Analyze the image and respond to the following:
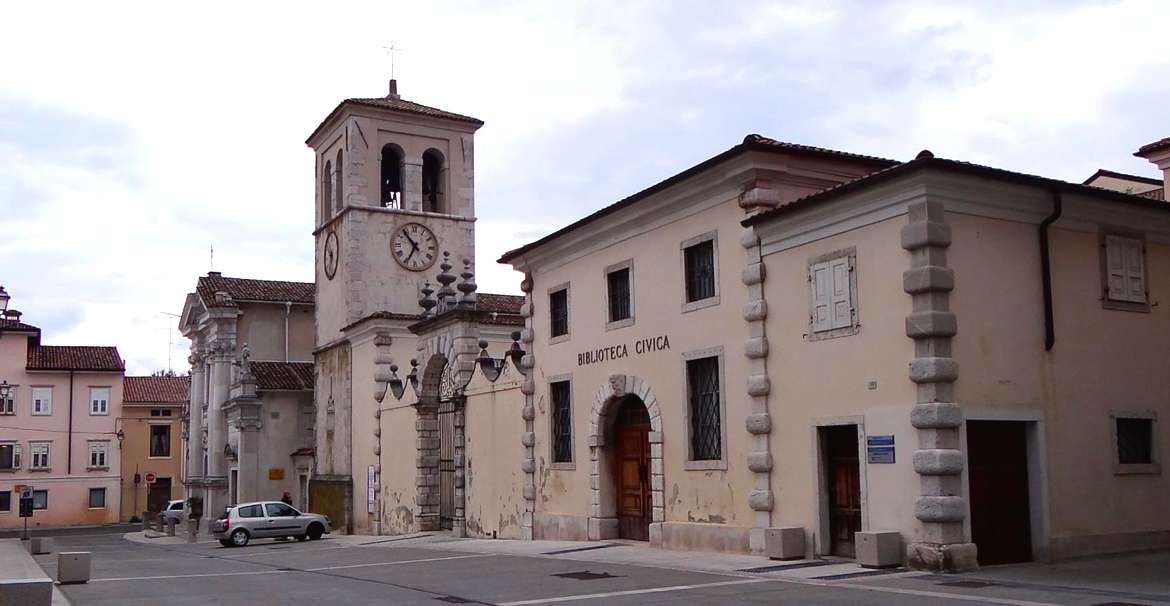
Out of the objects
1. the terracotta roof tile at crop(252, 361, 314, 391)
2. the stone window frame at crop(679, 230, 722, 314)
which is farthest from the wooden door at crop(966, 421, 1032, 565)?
the terracotta roof tile at crop(252, 361, 314, 391)

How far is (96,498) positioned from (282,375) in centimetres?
2473

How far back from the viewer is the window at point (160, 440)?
68.8m

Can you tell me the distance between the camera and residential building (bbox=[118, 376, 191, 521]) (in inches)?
2630

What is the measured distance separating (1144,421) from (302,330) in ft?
125

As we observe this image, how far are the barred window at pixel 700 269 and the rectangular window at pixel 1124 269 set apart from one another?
235 inches

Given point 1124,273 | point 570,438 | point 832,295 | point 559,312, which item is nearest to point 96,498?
point 559,312

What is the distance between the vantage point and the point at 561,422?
24.0 meters

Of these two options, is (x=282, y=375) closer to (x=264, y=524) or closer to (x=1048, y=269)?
(x=264, y=524)

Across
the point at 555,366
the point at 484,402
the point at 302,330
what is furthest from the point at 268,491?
the point at 555,366

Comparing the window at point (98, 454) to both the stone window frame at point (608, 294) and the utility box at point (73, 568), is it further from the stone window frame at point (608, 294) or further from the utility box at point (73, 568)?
the stone window frame at point (608, 294)

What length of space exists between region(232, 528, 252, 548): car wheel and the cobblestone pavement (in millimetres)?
10139

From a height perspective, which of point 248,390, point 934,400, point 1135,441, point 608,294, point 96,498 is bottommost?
point 96,498

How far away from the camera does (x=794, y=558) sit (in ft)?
55.3

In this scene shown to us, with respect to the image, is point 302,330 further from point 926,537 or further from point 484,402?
point 926,537
